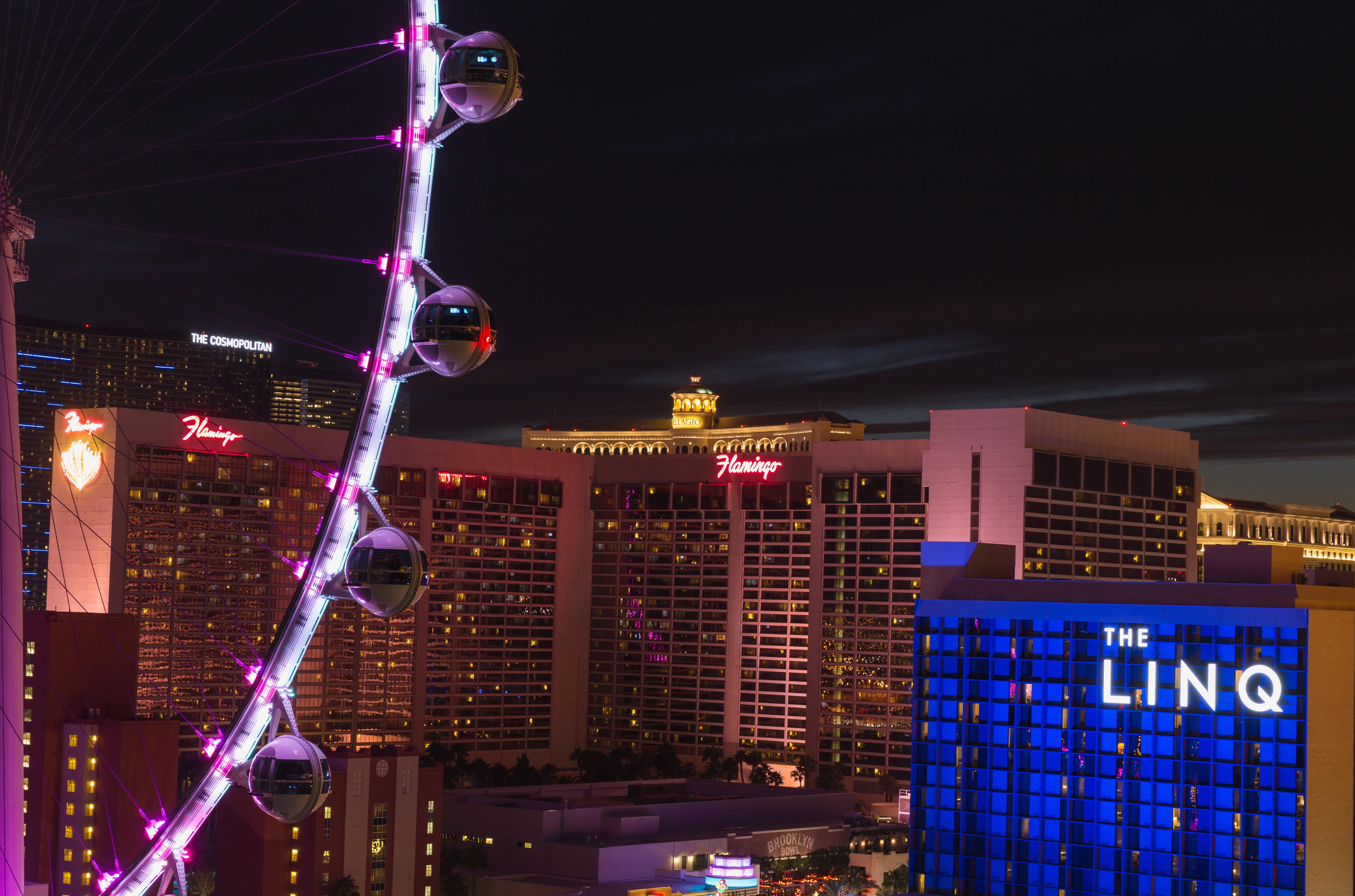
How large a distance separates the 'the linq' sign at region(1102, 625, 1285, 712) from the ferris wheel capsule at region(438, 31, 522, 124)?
60.4 m

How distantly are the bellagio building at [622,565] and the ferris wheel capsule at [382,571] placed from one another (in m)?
119

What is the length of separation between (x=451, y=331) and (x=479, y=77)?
314 cm

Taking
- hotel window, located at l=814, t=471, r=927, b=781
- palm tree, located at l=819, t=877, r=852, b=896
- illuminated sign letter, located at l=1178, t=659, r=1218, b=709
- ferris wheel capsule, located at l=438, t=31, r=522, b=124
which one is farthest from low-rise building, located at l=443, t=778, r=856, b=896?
ferris wheel capsule, located at l=438, t=31, r=522, b=124

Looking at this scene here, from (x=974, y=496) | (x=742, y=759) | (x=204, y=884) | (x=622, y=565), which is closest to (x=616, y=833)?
(x=204, y=884)

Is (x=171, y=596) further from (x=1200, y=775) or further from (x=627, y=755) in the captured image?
(x=1200, y=775)

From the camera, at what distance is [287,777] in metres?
20.6

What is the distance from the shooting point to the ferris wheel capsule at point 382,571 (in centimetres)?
2084

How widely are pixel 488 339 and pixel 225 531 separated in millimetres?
132866

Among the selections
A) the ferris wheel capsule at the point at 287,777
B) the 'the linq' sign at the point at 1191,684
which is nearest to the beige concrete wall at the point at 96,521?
the 'the linq' sign at the point at 1191,684

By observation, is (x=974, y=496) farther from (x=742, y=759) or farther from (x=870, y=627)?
(x=742, y=759)

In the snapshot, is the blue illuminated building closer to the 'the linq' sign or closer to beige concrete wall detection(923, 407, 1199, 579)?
the 'the linq' sign

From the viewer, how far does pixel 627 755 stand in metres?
168

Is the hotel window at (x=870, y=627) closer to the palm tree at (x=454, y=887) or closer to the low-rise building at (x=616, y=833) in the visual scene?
the low-rise building at (x=616, y=833)

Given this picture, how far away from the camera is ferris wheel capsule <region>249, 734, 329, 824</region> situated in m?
20.6
